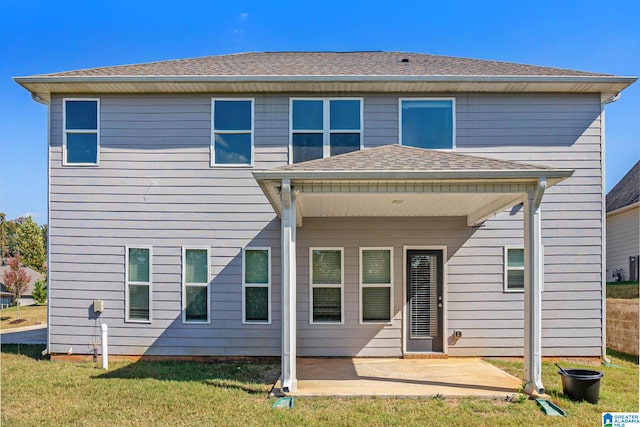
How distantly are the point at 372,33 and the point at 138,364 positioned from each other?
32.6 feet

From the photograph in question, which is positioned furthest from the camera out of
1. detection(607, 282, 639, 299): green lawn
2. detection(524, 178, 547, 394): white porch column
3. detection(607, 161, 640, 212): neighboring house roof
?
detection(607, 161, 640, 212): neighboring house roof

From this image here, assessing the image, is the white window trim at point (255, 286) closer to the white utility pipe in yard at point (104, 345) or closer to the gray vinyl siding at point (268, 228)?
the gray vinyl siding at point (268, 228)

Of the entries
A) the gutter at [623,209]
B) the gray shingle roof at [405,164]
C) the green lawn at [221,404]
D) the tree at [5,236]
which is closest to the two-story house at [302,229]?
the green lawn at [221,404]

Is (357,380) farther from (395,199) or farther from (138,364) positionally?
(138,364)

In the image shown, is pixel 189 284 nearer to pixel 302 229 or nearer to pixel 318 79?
pixel 302 229

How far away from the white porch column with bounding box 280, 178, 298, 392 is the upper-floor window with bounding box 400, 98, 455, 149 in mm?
3348

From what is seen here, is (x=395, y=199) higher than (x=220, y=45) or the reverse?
the reverse

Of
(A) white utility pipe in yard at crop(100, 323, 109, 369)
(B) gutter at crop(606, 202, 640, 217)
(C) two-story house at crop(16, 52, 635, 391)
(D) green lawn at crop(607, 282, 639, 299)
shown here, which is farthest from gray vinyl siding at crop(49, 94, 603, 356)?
(B) gutter at crop(606, 202, 640, 217)

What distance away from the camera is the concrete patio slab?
5.57m

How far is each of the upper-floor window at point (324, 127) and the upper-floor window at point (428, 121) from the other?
2.89 ft

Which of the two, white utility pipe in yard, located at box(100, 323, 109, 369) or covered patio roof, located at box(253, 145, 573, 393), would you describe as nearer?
covered patio roof, located at box(253, 145, 573, 393)

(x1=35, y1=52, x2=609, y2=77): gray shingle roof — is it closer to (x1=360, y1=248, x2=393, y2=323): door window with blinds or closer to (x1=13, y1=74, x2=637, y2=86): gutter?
(x1=13, y1=74, x2=637, y2=86): gutter

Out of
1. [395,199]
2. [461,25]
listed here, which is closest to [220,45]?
[461,25]

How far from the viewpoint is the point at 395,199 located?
6.15 meters
